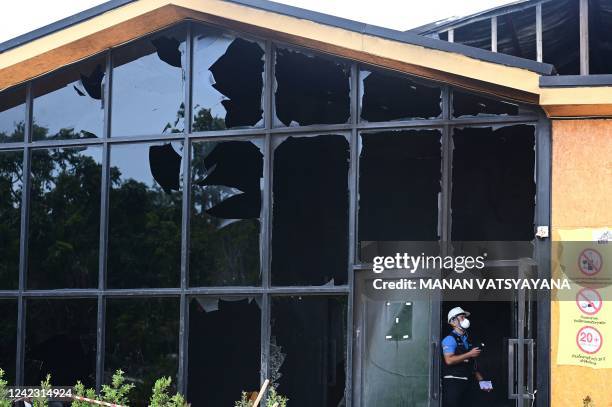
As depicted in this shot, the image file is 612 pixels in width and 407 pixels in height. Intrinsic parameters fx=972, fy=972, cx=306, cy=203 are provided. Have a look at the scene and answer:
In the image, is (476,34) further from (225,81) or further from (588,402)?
(588,402)

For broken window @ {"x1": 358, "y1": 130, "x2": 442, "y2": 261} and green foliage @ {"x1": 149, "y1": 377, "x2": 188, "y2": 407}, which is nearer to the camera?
broken window @ {"x1": 358, "y1": 130, "x2": 442, "y2": 261}

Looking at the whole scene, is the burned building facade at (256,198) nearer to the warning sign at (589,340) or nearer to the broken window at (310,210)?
the broken window at (310,210)

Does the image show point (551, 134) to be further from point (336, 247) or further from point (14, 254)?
point (14, 254)

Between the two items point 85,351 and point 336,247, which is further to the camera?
point 85,351

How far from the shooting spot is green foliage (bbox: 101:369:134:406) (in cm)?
1060

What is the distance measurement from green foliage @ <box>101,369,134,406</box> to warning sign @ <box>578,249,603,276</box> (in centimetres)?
502

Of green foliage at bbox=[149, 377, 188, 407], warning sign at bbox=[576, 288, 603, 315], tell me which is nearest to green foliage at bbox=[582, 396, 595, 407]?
warning sign at bbox=[576, 288, 603, 315]

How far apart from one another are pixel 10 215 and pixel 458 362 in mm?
5513

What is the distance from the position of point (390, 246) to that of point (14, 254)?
450 cm

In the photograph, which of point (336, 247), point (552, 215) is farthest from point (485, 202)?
point (336, 247)

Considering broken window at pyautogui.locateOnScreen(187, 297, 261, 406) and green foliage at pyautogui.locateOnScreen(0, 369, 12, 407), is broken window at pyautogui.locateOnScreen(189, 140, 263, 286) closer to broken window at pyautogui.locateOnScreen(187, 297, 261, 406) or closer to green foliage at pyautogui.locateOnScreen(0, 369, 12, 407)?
broken window at pyautogui.locateOnScreen(187, 297, 261, 406)

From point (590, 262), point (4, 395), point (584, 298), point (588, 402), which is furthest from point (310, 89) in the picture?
point (4, 395)

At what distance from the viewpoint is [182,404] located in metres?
A: 10.4

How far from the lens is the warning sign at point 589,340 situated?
934 centimetres
